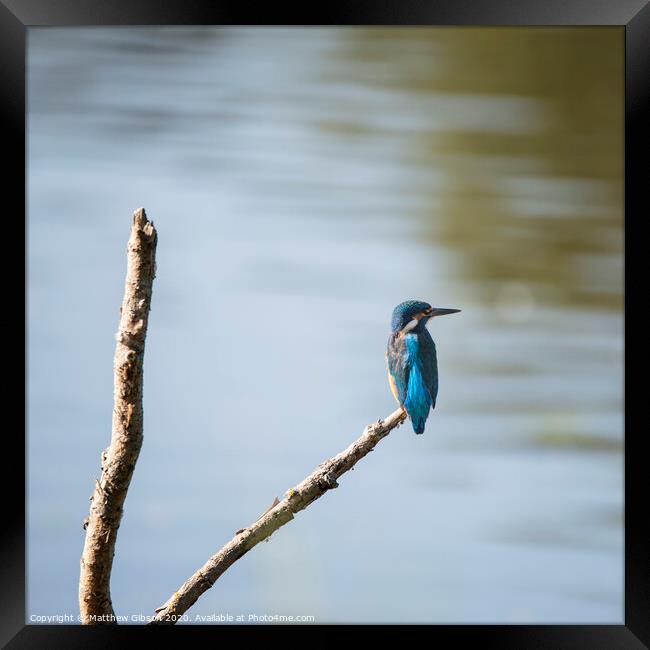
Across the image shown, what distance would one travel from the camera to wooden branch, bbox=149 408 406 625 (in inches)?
65.4

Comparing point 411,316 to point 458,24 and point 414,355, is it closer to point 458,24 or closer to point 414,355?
point 414,355

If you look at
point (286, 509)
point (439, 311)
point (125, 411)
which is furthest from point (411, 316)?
point (125, 411)

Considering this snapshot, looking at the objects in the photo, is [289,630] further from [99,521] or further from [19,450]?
[19,450]

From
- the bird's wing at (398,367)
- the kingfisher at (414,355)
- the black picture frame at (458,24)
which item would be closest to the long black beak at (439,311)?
the kingfisher at (414,355)

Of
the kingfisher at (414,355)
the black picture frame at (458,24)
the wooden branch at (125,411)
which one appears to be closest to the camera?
the wooden branch at (125,411)

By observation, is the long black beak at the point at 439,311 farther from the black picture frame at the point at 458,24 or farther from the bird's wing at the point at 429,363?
the black picture frame at the point at 458,24

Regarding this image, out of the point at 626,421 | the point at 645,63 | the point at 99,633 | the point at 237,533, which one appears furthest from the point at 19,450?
the point at 645,63

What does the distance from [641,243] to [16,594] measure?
6.24 ft

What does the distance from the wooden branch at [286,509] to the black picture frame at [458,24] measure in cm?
33

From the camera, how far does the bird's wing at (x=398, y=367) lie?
2109 millimetres

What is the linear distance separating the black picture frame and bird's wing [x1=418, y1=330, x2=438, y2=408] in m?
0.52

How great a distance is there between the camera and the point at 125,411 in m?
1.54

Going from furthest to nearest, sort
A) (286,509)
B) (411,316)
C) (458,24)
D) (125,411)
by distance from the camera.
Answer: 1. (411,316)
2. (458,24)
3. (286,509)
4. (125,411)

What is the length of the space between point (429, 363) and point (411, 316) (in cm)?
15
